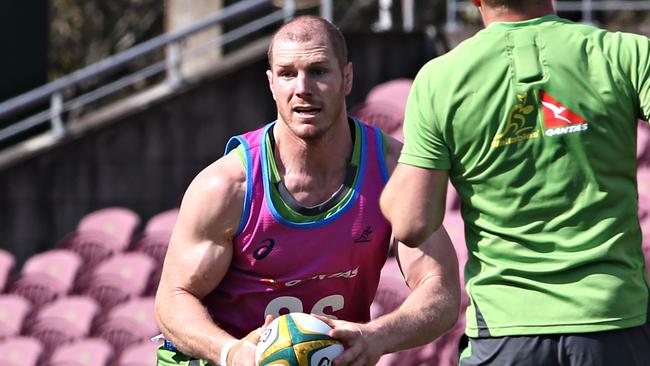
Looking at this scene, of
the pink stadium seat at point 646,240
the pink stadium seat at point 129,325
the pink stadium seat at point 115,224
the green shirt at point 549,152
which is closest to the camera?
the green shirt at point 549,152

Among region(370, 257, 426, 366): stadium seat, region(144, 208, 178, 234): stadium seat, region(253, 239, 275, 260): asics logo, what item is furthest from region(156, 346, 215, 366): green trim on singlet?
region(144, 208, 178, 234): stadium seat

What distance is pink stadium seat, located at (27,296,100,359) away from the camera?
8227 millimetres

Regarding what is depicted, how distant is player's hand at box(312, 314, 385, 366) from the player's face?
0.66 meters

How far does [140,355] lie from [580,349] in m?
4.58

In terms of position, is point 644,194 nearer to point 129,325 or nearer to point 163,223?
point 129,325

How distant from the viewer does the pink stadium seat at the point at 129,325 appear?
25.6 ft

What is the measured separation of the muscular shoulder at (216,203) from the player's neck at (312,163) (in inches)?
6.5

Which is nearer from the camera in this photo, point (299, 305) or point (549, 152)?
point (549, 152)

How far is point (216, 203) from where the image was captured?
4.02 meters

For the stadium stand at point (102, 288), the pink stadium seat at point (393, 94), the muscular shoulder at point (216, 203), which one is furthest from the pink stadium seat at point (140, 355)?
the muscular shoulder at point (216, 203)

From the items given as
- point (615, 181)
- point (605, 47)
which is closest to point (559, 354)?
point (615, 181)

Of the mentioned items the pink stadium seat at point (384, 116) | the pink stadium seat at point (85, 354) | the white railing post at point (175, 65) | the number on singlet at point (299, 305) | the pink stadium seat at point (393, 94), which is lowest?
the pink stadium seat at point (85, 354)

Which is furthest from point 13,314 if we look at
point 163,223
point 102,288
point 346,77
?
point 346,77

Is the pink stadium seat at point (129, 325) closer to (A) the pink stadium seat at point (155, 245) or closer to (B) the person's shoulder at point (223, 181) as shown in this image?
(A) the pink stadium seat at point (155, 245)
